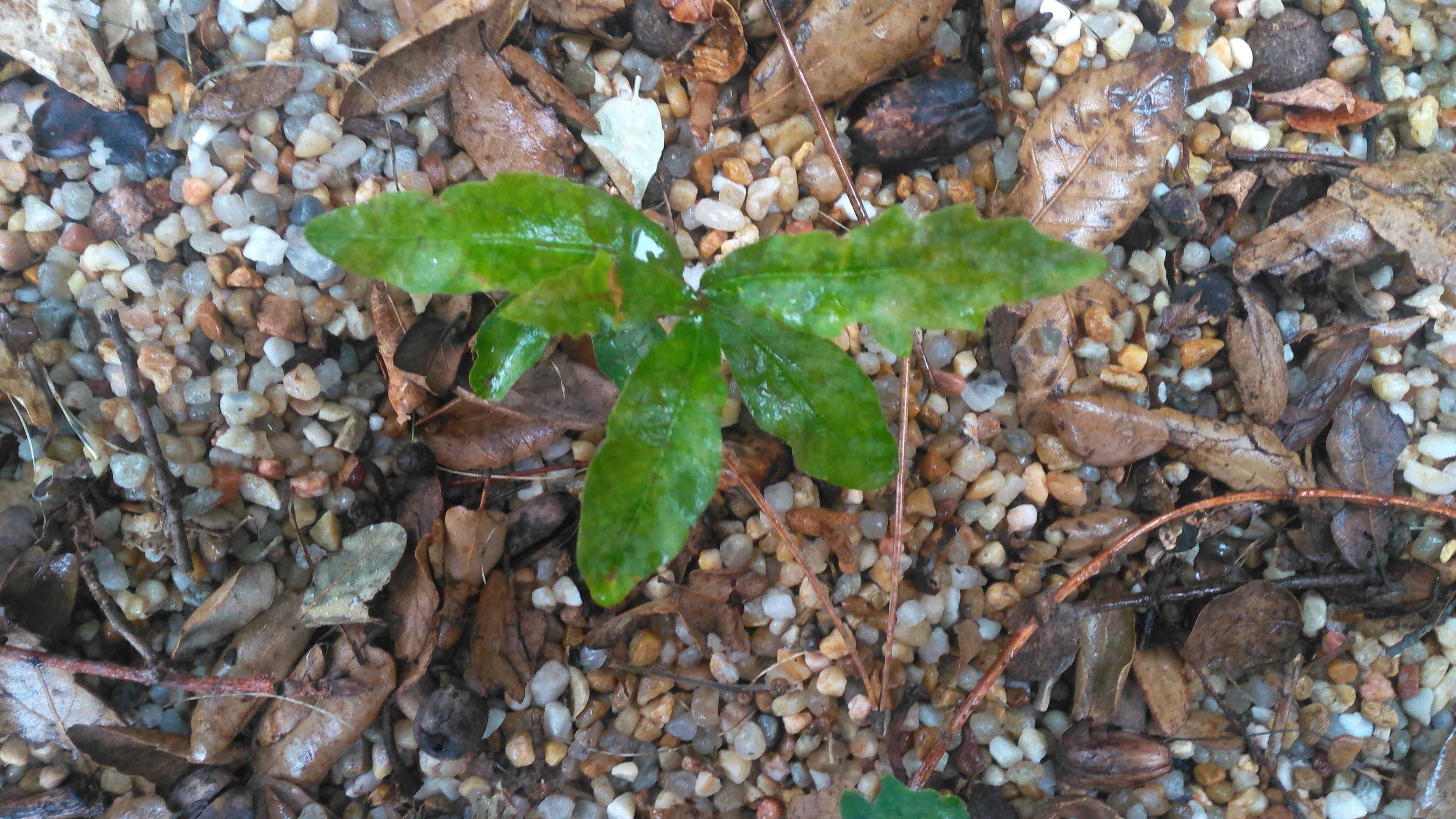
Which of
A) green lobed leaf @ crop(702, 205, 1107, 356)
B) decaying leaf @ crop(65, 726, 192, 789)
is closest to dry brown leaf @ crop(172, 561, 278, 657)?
decaying leaf @ crop(65, 726, 192, 789)

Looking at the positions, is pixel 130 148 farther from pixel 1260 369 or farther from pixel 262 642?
pixel 1260 369

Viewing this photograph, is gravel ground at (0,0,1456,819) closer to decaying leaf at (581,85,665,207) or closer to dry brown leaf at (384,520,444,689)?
decaying leaf at (581,85,665,207)

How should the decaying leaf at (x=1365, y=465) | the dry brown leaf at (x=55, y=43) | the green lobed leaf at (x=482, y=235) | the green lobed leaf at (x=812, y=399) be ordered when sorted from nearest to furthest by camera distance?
the green lobed leaf at (x=482, y=235) → the green lobed leaf at (x=812, y=399) → the dry brown leaf at (x=55, y=43) → the decaying leaf at (x=1365, y=465)

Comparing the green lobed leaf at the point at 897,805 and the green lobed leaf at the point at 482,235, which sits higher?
the green lobed leaf at the point at 482,235

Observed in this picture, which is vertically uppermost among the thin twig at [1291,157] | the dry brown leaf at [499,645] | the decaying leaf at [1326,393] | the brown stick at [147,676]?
the thin twig at [1291,157]

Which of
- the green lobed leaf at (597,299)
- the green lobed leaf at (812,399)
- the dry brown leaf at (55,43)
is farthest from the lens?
the dry brown leaf at (55,43)

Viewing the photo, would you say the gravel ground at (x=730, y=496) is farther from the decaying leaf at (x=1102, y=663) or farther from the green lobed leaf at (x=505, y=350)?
the green lobed leaf at (x=505, y=350)

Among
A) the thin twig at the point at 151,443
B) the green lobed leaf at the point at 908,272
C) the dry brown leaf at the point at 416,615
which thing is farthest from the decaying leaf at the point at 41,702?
the green lobed leaf at the point at 908,272
